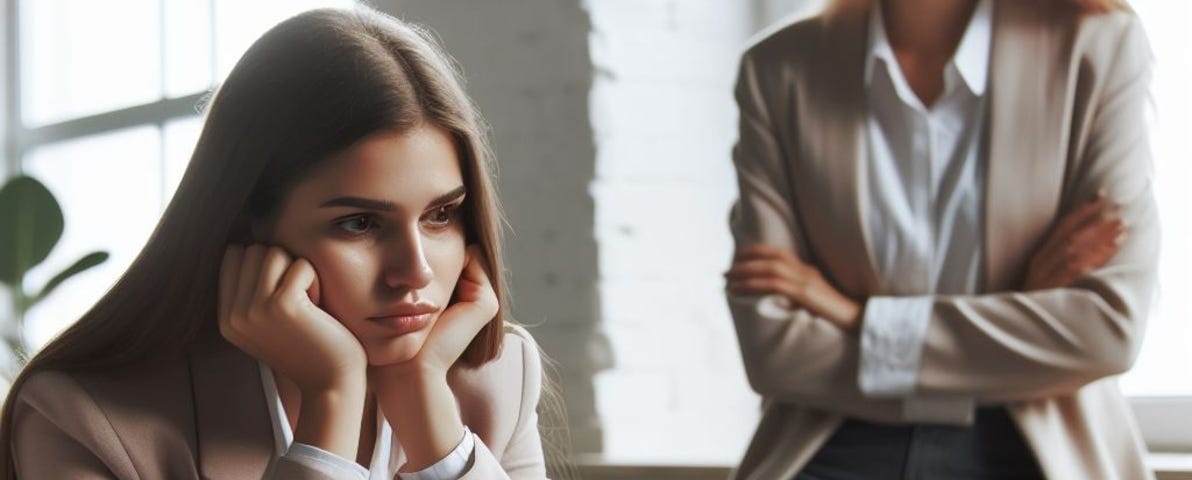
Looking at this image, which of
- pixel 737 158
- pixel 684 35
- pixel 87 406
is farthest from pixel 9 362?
pixel 87 406

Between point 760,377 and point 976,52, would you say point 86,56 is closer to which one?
point 760,377

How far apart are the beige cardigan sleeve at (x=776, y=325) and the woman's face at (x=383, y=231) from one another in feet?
2.38

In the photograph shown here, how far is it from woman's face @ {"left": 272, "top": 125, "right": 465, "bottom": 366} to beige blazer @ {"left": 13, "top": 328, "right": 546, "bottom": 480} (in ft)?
0.48

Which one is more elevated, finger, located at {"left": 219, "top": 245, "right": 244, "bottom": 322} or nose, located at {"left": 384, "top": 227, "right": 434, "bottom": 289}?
nose, located at {"left": 384, "top": 227, "right": 434, "bottom": 289}

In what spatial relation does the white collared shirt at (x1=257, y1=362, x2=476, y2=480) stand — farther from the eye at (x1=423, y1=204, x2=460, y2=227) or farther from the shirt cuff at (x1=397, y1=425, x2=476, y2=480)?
the eye at (x1=423, y1=204, x2=460, y2=227)

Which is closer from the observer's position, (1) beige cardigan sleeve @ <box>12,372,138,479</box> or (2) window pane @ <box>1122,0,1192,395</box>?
(1) beige cardigan sleeve @ <box>12,372,138,479</box>

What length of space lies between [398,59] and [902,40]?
33.8 inches

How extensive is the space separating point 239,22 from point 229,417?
2.65 m

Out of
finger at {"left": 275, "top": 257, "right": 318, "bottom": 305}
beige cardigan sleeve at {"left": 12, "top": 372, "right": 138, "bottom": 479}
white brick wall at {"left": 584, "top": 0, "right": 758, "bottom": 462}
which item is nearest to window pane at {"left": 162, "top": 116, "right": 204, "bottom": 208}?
white brick wall at {"left": 584, "top": 0, "right": 758, "bottom": 462}

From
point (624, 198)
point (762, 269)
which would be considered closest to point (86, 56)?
point (624, 198)

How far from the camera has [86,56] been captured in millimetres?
4195

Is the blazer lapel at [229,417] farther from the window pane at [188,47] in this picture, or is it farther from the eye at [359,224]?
the window pane at [188,47]

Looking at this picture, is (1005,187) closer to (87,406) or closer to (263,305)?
(263,305)

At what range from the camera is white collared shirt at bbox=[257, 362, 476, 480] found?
1.22 meters
